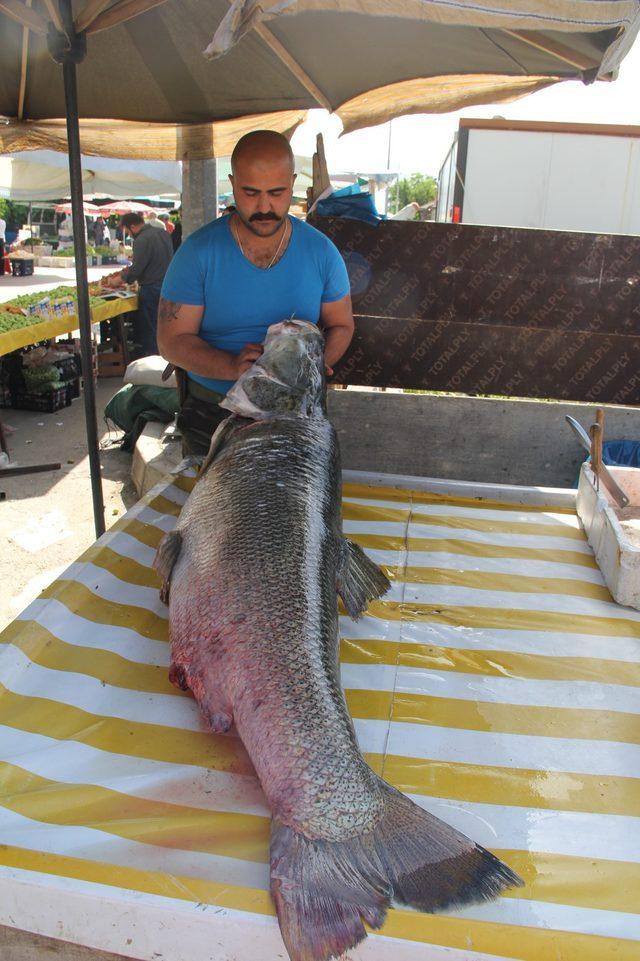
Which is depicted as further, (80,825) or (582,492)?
(582,492)

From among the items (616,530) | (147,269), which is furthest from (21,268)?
(616,530)

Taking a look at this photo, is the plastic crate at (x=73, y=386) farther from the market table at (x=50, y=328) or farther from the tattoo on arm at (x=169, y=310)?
the tattoo on arm at (x=169, y=310)

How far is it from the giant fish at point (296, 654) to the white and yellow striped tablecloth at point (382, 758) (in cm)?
9

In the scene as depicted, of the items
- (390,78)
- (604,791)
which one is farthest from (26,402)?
(604,791)

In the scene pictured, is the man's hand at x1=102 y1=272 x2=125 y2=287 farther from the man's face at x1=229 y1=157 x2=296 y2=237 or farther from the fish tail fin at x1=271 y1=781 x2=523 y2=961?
the fish tail fin at x1=271 y1=781 x2=523 y2=961

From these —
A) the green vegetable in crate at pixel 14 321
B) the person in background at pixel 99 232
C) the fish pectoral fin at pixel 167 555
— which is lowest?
the fish pectoral fin at pixel 167 555

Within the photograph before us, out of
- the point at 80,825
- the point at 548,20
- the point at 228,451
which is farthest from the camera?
the point at 228,451

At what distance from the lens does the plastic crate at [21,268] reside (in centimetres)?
2195

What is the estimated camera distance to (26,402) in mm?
8961

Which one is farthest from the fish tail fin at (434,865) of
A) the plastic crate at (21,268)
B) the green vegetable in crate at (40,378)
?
the plastic crate at (21,268)

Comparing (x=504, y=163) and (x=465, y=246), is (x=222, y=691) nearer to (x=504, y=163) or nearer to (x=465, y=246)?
(x=465, y=246)

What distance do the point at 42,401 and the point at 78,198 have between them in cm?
565

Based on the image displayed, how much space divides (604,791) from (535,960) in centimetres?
58

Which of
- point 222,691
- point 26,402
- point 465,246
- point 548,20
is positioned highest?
point 548,20
